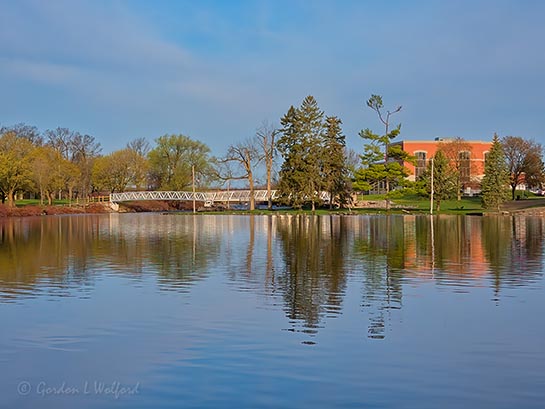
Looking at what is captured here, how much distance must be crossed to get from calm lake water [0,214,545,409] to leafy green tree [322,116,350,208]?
50637mm

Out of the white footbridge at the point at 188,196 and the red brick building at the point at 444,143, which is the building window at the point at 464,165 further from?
the white footbridge at the point at 188,196

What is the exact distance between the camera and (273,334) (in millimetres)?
9922

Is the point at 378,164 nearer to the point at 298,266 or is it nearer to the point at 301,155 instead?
the point at 301,155

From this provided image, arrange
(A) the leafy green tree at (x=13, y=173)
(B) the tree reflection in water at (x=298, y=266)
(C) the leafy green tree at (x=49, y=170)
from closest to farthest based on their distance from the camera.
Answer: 1. (B) the tree reflection in water at (x=298, y=266)
2. (A) the leafy green tree at (x=13, y=173)
3. (C) the leafy green tree at (x=49, y=170)

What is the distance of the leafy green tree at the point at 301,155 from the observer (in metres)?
69.8

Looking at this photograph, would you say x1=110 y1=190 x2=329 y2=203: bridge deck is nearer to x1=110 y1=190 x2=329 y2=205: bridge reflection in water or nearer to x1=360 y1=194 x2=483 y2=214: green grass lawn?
x1=110 y1=190 x2=329 y2=205: bridge reflection in water

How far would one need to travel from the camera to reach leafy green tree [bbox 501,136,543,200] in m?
91.8

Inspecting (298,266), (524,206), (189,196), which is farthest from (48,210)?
(298,266)

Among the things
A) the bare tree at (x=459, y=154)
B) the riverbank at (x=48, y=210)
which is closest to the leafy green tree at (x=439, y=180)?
the bare tree at (x=459, y=154)

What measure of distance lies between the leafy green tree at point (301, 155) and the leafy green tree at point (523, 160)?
122ft

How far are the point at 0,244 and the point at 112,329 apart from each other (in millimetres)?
20646

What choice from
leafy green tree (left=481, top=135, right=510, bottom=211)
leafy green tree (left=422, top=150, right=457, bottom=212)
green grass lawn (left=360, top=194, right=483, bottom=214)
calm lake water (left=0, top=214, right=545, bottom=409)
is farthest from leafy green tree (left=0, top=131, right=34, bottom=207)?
calm lake water (left=0, top=214, right=545, bottom=409)

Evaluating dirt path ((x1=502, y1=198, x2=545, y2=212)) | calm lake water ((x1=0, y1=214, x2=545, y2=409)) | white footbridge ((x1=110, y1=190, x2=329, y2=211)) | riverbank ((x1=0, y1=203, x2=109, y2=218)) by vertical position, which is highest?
white footbridge ((x1=110, y1=190, x2=329, y2=211))

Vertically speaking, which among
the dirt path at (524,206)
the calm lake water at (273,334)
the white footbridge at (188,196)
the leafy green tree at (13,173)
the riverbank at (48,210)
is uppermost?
the leafy green tree at (13,173)
